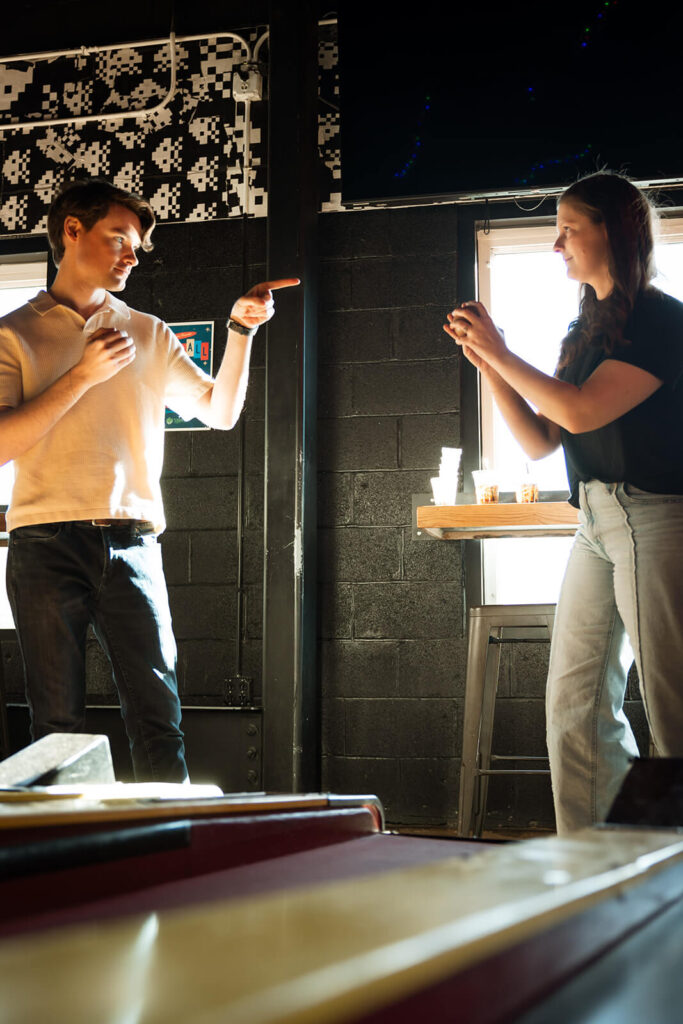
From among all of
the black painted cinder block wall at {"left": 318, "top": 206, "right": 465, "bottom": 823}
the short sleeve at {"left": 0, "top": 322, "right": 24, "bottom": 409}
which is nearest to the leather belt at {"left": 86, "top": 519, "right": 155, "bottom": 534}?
the short sleeve at {"left": 0, "top": 322, "right": 24, "bottom": 409}

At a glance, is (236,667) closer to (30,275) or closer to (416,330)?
(416,330)

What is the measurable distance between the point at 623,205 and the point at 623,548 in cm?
74

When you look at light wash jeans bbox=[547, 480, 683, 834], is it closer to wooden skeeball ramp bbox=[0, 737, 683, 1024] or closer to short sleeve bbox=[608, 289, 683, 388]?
short sleeve bbox=[608, 289, 683, 388]

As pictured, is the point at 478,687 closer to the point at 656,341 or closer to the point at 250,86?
the point at 656,341

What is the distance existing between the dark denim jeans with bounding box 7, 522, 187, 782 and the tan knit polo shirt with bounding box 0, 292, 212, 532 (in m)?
0.06

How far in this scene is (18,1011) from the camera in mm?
263

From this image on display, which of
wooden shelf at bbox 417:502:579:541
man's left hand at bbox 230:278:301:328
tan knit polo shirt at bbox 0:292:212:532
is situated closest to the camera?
tan knit polo shirt at bbox 0:292:212:532

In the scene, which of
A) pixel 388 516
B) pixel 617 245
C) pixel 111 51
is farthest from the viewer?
pixel 111 51

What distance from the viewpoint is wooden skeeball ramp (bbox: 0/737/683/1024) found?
266mm

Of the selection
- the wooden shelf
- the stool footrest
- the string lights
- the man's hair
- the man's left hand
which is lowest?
the stool footrest

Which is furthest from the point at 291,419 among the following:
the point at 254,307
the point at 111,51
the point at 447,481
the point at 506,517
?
the point at 111,51

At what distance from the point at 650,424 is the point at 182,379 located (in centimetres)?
118

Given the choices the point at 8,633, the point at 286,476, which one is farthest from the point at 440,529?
the point at 8,633

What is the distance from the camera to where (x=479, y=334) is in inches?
81.1
